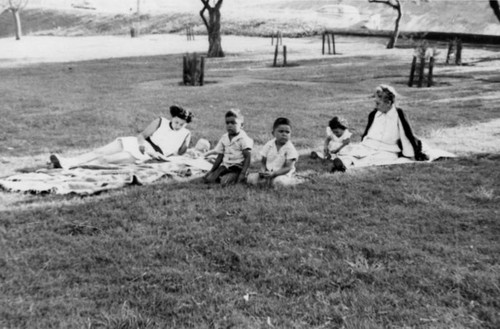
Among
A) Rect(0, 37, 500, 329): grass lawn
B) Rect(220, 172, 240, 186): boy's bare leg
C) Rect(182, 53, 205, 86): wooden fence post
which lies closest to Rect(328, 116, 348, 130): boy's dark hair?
Rect(0, 37, 500, 329): grass lawn

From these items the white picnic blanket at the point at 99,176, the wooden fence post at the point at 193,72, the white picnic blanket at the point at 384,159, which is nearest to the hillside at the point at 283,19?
the wooden fence post at the point at 193,72

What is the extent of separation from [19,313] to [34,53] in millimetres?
34525

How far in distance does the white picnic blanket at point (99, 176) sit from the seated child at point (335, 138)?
1.88 metres

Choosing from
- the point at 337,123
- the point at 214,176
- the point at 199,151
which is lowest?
the point at 199,151

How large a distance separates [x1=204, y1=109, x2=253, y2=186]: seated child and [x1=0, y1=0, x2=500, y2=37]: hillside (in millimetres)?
41873

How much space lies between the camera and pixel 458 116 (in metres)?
12.5

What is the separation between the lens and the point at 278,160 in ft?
23.9

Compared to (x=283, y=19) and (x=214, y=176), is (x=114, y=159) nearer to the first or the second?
(x=214, y=176)

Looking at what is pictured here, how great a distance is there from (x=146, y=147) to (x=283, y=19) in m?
50.1

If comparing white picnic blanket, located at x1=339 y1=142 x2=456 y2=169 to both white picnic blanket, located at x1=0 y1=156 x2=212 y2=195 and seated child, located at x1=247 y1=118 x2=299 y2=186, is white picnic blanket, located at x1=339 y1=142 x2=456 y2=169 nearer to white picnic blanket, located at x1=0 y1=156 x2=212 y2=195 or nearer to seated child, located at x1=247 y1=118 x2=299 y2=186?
seated child, located at x1=247 y1=118 x2=299 y2=186

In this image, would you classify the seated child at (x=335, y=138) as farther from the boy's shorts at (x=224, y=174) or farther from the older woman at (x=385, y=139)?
the boy's shorts at (x=224, y=174)

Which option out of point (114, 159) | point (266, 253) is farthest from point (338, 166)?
point (114, 159)

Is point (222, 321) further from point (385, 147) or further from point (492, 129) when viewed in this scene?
point (492, 129)

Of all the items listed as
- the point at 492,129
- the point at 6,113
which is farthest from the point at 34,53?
the point at 492,129
